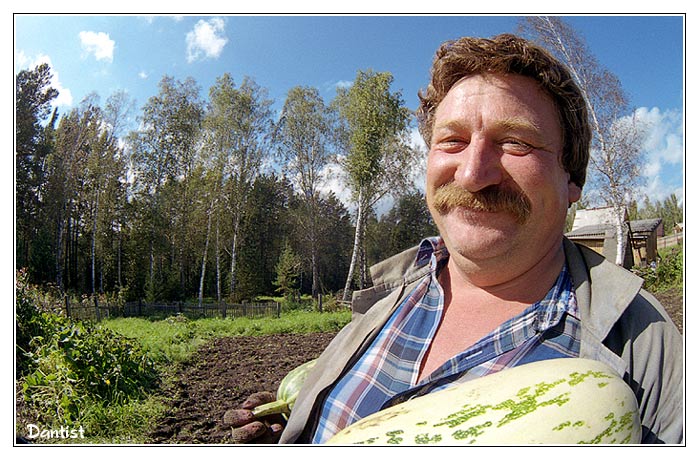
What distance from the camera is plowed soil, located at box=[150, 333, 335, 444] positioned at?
6.42 feet

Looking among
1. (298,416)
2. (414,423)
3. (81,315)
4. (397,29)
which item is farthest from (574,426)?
(81,315)

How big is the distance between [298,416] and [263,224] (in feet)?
3.23

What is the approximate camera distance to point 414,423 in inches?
41.6

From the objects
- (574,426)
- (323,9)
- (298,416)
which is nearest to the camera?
(574,426)

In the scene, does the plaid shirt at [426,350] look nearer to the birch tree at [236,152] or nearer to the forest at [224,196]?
the forest at [224,196]

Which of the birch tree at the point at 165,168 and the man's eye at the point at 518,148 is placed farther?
the birch tree at the point at 165,168

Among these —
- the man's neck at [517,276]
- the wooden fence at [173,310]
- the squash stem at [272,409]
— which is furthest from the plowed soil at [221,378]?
the man's neck at [517,276]

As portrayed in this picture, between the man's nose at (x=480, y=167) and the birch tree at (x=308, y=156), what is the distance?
3.41ft

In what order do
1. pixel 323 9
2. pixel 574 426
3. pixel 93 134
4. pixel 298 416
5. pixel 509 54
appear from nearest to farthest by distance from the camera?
pixel 574 426 → pixel 509 54 → pixel 298 416 → pixel 323 9 → pixel 93 134

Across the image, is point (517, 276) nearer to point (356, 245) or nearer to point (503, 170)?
point (503, 170)

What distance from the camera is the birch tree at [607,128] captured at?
5.93ft

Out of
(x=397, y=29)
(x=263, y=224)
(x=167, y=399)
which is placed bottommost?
(x=167, y=399)

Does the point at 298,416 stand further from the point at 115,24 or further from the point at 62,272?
the point at 115,24

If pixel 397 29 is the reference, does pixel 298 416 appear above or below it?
below
